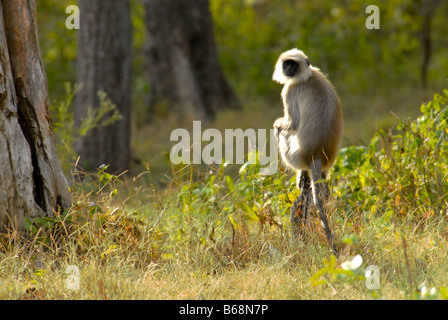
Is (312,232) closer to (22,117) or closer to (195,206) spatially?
(195,206)

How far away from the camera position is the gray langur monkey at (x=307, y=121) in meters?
3.94

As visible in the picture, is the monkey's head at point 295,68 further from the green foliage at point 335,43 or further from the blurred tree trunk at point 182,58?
the green foliage at point 335,43

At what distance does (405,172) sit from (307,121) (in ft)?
3.01

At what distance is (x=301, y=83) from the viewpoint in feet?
13.4

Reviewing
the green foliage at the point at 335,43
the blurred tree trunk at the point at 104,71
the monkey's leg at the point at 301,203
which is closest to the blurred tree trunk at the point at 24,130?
the monkey's leg at the point at 301,203

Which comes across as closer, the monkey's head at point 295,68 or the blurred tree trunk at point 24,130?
the blurred tree trunk at point 24,130

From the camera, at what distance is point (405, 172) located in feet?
14.2

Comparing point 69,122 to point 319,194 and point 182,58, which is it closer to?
point 319,194

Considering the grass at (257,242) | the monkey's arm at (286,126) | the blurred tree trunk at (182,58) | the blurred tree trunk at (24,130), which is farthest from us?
the blurred tree trunk at (182,58)

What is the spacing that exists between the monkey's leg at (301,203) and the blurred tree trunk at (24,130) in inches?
57.2

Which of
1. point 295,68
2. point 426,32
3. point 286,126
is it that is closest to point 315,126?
point 286,126

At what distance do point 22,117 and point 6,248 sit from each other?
0.78 m

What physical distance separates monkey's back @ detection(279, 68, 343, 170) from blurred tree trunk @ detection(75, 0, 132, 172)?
3.52 m

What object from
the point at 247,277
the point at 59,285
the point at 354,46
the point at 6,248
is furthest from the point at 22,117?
the point at 354,46
